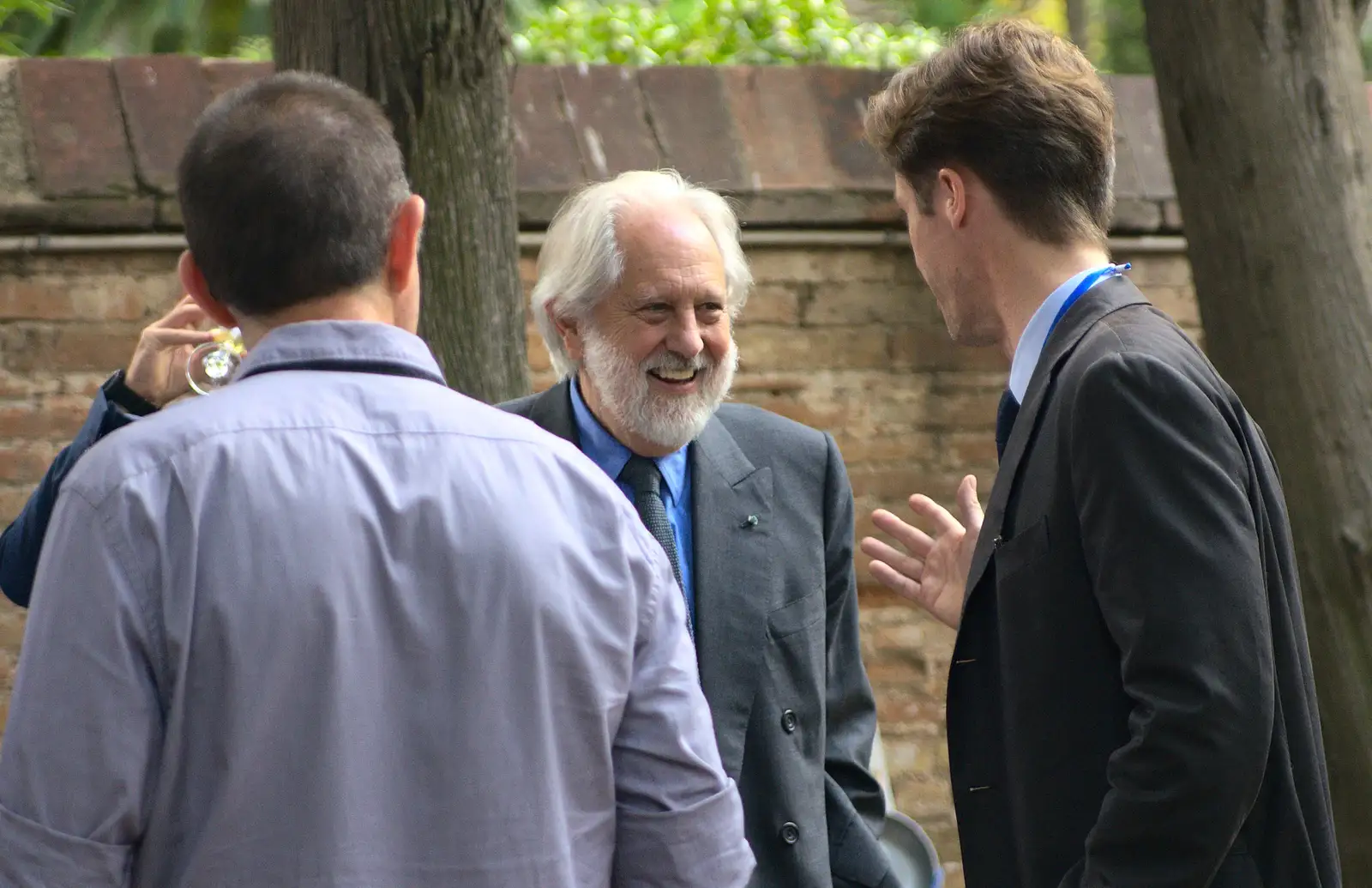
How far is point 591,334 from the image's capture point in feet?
9.47

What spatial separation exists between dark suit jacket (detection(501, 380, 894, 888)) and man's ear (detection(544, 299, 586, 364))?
7 cm

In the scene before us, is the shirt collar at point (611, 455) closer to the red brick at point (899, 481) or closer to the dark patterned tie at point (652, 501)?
the dark patterned tie at point (652, 501)

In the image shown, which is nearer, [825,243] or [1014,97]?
[1014,97]

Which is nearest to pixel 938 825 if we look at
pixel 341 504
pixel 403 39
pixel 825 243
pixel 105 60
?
pixel 825 243

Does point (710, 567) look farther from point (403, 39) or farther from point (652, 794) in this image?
point (403, 39)

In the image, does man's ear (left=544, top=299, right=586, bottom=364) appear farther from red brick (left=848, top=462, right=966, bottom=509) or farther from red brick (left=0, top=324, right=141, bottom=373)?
red brick (left=848, top=462, right=966, bottom=509)

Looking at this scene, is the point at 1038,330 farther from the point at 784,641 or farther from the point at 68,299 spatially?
the point at 68,299

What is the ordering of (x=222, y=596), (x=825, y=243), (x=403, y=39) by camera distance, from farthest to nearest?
(x=825, y=243) < (x=403, y=39) < (x=222, y=596)

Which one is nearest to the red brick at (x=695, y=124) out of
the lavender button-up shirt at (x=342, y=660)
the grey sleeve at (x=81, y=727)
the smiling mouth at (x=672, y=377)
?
the smiling mouth at (x=672, y=377)

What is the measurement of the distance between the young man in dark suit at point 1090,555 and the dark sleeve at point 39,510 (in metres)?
1.24

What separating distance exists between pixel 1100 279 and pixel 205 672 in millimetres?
1282

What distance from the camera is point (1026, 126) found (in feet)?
7.07

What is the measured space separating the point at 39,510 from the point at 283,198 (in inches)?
44.1

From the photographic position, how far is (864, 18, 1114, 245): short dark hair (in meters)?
2.15
